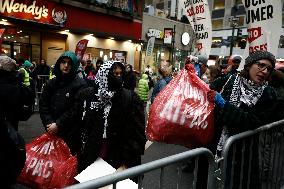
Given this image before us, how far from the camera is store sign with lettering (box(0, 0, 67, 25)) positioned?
1750 cm

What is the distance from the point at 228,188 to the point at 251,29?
8.03ft

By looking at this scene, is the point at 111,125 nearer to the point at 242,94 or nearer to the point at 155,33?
the point at 242,94

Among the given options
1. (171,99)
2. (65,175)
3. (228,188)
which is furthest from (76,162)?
(228,188)

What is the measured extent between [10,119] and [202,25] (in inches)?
205

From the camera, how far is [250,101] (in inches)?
121

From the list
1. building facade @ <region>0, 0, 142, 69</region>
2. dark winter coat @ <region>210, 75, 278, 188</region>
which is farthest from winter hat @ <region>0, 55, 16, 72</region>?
building facade @ <region>0, 0, 142, 69</region>

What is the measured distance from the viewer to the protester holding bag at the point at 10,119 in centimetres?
284

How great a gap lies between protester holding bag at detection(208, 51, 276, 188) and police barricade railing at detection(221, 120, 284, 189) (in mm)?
40

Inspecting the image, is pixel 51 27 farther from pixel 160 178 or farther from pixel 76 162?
pixel 160 178

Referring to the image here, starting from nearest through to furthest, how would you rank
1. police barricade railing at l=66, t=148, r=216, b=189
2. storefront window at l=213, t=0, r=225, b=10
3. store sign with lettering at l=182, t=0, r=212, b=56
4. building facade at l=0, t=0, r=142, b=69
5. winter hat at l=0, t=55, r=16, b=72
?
police barricade railing at l=66, t=148, r=216, b=189 → winter hat at l=0, t=55, r=16, b=72 → store sign with lettering at l=182, t=0, r=212, b=56 → building facade at l=0, t=0, r=142, b=69 → storefront window at l=213, t=0, r=225, b=10

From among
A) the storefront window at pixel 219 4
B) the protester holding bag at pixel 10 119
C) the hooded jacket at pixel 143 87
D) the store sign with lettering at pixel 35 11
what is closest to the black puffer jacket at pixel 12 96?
the protester holding bag at pixel 10 119

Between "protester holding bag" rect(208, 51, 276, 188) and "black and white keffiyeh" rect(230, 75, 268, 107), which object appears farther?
"black and white keffiyeh" rect(230, 75, 268, 107)

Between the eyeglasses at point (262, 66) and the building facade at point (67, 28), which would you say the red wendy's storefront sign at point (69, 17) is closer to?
the building facade at point (67, 28)

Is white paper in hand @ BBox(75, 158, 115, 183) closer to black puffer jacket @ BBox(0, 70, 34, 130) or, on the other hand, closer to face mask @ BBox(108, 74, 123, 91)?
face mask @ BBox(108, 74, 123, 91)
